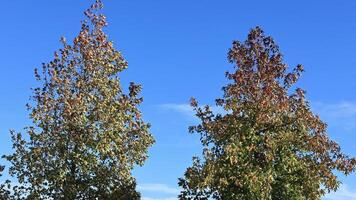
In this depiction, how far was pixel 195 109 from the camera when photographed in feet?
117

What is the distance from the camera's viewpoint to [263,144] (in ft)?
110

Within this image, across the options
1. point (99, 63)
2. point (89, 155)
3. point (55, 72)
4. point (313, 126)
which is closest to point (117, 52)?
point (99, 63)

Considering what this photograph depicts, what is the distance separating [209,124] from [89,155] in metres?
7.91

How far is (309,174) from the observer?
111 ft

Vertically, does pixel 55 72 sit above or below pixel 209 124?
above

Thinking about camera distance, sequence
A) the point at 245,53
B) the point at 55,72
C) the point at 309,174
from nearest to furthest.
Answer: the point at 309,174, the point at 245,53, the point at 55,72

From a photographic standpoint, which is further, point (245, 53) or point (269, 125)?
point (245, 53)

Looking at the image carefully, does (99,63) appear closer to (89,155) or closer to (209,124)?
(89,155)

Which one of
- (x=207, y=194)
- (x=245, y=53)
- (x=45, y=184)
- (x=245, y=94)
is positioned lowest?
(x=207, y=194)

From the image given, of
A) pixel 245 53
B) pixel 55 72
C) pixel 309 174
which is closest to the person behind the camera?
pixel 309 174

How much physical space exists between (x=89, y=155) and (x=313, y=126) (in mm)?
13059

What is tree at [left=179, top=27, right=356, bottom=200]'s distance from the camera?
32812 mm

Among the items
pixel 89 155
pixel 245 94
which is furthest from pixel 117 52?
pixel 245 94

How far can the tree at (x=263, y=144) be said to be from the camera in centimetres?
3281
